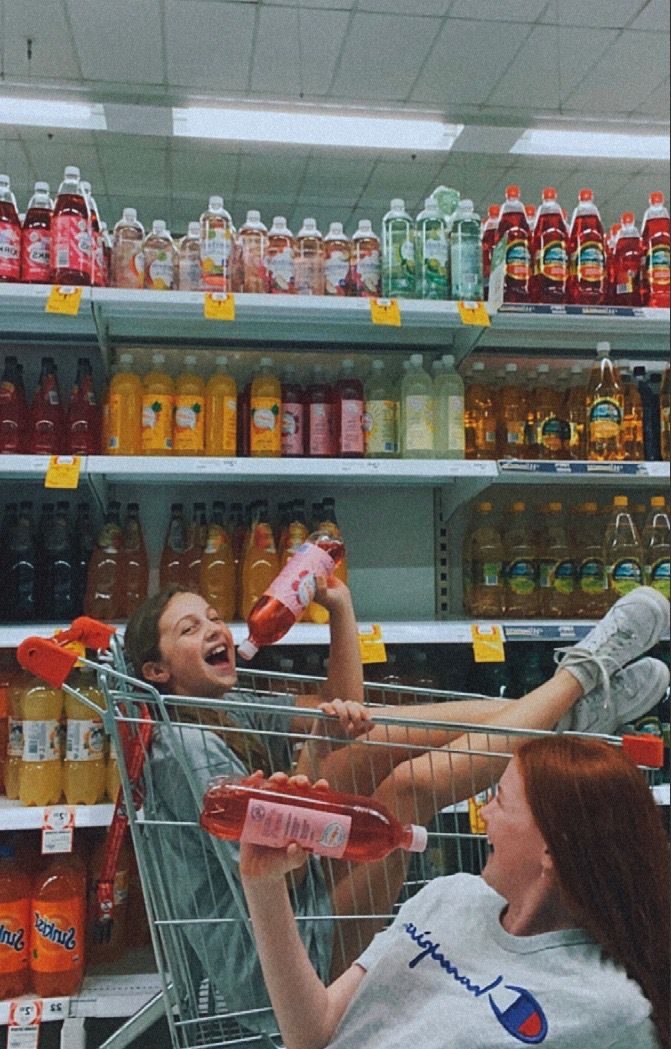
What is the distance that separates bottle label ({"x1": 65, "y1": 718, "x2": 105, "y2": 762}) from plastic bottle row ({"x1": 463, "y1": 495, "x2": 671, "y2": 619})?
1156mm

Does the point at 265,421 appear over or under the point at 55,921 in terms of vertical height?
over

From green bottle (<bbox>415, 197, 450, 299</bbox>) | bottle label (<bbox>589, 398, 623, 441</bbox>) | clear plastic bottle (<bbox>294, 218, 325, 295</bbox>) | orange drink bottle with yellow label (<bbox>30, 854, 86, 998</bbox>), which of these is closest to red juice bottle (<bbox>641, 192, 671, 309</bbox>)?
bottle label (<bbox>589, 398, 623, 441</bbox>)

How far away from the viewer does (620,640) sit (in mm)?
1578

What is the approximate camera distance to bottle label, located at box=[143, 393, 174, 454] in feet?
7.72

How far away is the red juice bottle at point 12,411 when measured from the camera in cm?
238

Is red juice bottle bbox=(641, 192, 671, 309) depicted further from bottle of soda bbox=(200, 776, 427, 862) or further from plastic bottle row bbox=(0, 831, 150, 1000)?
plastic bottle row bbox=(0, 831, 150, 1000)

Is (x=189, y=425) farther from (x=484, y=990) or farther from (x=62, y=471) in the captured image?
(x=484, y=990)

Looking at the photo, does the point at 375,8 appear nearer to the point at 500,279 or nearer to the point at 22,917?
the point at 500,279

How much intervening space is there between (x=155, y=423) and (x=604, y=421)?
1.32 meters

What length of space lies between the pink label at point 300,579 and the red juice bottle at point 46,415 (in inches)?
47.1

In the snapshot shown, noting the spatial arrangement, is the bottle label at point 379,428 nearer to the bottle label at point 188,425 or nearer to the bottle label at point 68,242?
the bottle label at point 188,425

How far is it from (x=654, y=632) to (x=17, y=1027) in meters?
1.66

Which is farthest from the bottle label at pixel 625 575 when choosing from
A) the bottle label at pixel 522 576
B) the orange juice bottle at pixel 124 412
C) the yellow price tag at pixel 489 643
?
the orange juice bottle at pixel 124 412

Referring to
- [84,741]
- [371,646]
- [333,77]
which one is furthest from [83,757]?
[333,77]
